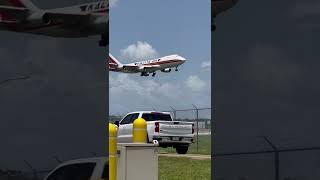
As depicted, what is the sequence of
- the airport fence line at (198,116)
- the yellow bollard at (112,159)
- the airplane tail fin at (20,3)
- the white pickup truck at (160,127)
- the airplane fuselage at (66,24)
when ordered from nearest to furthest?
1. the airport fence line at (198,116)
2. the airplane tail fin at (20,3)
3. the airplane fuselage at (66,24)
4. the yellow bollard at (112,159)
5. the white pickup truck at (160,127)

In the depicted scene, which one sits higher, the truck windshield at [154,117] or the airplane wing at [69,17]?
the airplane wing at [69,17]

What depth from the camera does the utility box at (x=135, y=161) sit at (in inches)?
189

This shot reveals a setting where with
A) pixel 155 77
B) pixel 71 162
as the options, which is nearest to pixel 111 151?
pixel 71 162

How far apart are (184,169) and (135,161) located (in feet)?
1.50

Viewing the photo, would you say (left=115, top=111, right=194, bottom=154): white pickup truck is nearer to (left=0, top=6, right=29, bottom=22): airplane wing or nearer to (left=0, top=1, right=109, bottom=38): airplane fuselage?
(left=0, top=1, right=109, bottom=38): airplane fuselage

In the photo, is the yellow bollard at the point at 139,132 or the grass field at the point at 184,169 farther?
the yellow bollard at the point at 139,132

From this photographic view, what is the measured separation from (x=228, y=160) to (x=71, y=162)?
1.25 meters

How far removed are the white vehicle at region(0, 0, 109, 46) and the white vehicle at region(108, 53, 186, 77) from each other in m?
0.20

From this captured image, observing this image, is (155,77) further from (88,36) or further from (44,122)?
(44,122)

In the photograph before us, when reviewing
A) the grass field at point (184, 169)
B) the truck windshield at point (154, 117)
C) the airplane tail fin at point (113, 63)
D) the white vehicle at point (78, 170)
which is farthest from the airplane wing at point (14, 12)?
the grass field at point (184, 169)

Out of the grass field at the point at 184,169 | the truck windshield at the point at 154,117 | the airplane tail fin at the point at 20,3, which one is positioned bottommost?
the grass field at the point at 184,169

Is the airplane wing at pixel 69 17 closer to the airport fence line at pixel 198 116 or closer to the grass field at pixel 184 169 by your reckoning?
the airport fence line at pixel 198 116

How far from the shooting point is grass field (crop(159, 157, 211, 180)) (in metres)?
4.24

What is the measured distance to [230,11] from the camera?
3949 mm
